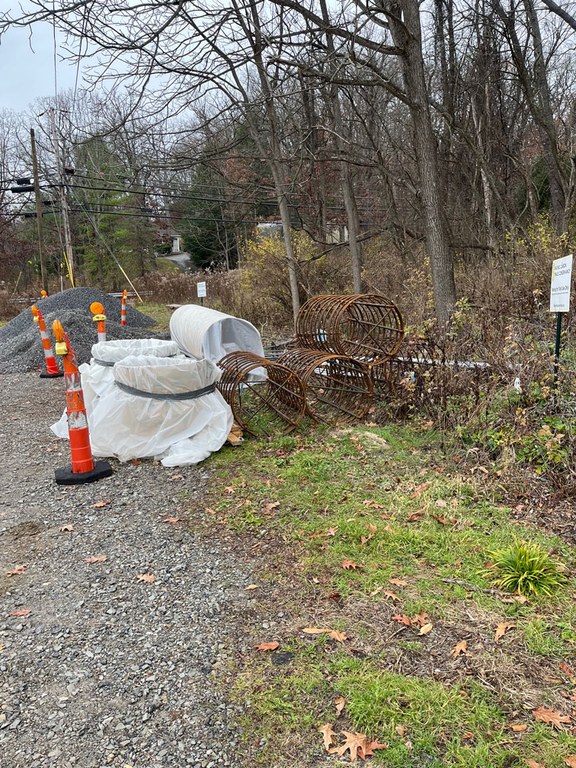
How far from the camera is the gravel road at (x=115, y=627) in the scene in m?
2.07

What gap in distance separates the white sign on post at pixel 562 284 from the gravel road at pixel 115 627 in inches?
128

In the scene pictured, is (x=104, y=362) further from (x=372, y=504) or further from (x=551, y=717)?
(x=551, y=717)

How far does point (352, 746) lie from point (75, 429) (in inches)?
141

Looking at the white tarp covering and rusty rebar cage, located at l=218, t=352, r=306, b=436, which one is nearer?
rusty rebar cage, located at l=218, t=352, r=306, b=436

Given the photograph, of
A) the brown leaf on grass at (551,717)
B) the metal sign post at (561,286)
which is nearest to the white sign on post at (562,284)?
the metal sign post at (561,286)

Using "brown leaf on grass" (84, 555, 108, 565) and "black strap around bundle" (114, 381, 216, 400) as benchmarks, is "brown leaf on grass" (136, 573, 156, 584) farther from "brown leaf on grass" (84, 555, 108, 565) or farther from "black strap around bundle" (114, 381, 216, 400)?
"black strap around bundle" (114, 381, 216, 400)

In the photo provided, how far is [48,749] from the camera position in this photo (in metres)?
2.03

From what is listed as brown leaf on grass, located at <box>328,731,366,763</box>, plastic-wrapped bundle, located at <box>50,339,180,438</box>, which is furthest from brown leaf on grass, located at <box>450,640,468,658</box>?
plastic-wrapped bundle, located at <box>50,339,180,438</box>

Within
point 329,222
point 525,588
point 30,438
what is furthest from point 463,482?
point 329,222

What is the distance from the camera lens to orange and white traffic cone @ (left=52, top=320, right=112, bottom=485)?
4.64 metres

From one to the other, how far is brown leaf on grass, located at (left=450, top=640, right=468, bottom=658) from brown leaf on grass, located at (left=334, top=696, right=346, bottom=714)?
584mm

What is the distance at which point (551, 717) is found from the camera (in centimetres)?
207

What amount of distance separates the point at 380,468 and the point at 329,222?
12644mm

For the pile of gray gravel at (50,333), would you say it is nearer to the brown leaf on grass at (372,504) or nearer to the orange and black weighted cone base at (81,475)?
the orange and black weighted cone base at (81,475)
